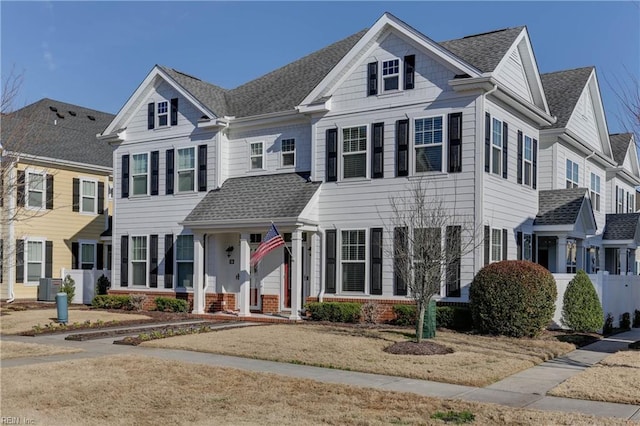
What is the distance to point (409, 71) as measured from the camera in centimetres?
1964

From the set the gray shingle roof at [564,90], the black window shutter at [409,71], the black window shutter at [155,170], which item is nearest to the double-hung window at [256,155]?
the black window shutter at [155,170]

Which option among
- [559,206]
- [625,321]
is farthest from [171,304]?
[625,321]

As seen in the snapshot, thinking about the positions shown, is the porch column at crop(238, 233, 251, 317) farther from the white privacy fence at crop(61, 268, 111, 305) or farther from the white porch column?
the white privacy fence at crop(61, 268, 111, 305)

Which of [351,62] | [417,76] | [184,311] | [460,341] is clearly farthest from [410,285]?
[184,311]

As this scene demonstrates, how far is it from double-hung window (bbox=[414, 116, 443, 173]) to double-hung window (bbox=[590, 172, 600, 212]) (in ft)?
38.9

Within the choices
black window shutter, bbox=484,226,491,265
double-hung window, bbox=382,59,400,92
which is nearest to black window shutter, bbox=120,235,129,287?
double-hung window, bbox=382,59,400,92

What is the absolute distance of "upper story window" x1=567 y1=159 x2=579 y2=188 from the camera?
2520 cm

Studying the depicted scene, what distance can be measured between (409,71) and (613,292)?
928cm

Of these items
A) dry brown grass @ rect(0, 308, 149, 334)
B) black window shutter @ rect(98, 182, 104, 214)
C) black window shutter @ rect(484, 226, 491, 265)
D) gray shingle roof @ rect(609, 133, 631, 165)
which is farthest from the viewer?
black window shutter @ rect(98, 182, 104, 214)

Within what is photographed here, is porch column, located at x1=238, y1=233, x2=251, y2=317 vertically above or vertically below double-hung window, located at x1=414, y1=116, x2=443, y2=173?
below

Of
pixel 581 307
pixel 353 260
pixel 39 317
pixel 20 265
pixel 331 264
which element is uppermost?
pixel 353 260

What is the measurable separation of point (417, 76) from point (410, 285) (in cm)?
759

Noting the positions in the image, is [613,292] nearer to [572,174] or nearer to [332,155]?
[572,174]

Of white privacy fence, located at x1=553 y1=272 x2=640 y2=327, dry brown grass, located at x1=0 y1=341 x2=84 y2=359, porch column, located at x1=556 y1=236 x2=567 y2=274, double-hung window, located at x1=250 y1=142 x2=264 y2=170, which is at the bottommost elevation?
dry brown grass, located at x1=0 y1=341 x2=84 y2=359
